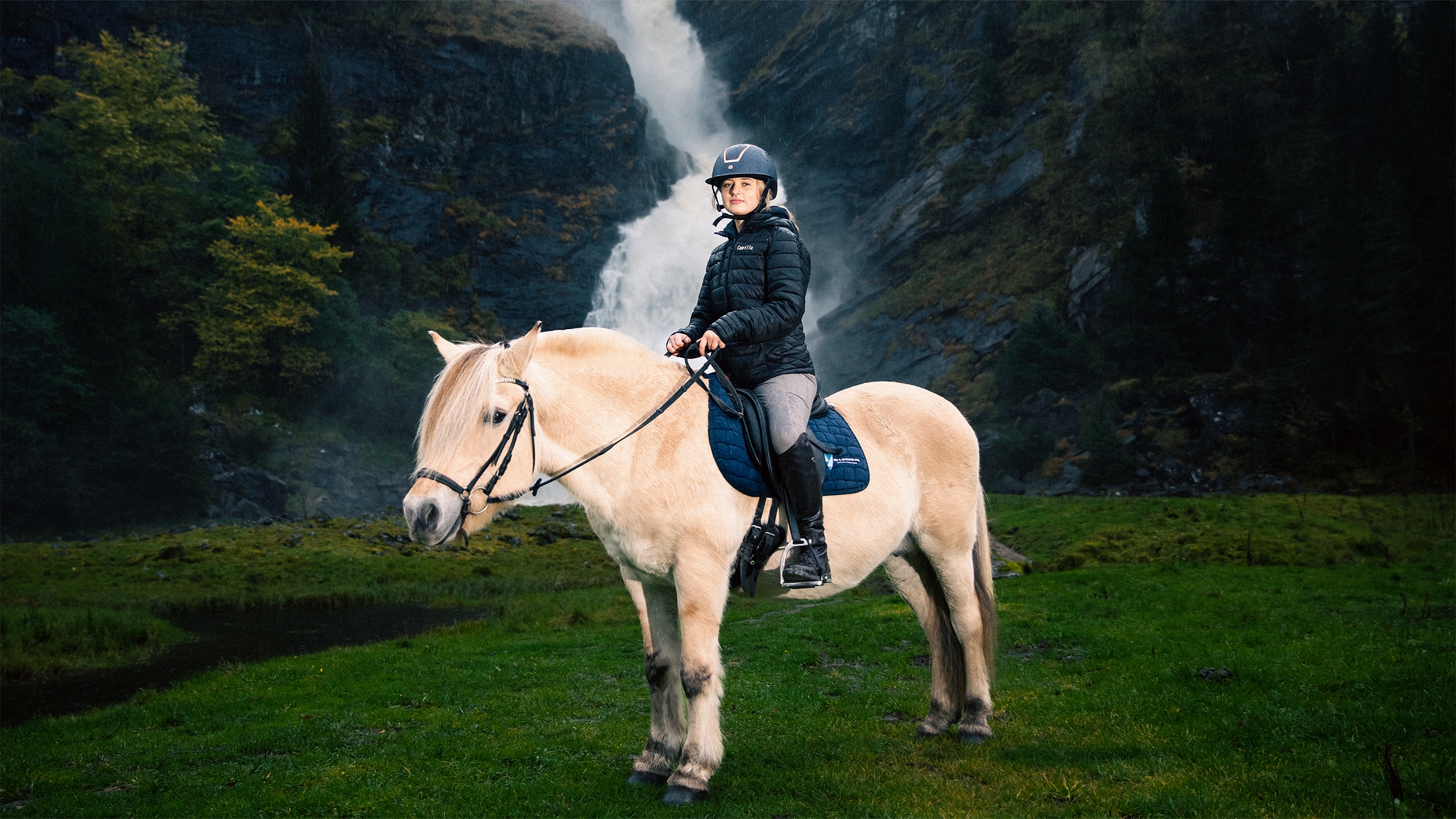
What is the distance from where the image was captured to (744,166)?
18.7 ft

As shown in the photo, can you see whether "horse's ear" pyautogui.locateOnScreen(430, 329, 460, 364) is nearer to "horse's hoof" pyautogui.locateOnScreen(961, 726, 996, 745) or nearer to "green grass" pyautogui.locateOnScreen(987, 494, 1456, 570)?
"horse's hoof" pyautogui.locateOnScreen(961, 726, 996, 745)

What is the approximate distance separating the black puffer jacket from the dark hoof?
283cm

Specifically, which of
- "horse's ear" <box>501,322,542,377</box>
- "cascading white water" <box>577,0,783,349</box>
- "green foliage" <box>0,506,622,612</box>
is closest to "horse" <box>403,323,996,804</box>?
"horse's ear" <box>501,322,542,377</box>

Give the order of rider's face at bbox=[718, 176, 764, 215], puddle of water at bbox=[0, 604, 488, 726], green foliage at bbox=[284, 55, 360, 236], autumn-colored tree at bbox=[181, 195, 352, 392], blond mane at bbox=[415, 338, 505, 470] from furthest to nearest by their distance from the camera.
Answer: green foliage at bbox=[284, 55, 360, 236]
autumn-colored tree at bbox=[181, 195, 352, 392]
puddle of water at bbox=[0, 604, 488, 726]
rider's face at bbox=[718, 176, 764, 215]
blond mane at bbox=[415, 338, 505, 470]

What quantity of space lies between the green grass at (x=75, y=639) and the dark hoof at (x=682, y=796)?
48.8 ft

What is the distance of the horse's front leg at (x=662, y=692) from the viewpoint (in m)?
5.82

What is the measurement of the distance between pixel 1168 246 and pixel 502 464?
47.2 meters

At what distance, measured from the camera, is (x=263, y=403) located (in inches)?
1875

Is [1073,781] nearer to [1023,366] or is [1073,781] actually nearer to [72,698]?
[72,698]

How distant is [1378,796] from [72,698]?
54.6 feet

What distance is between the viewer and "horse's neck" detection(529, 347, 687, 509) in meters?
5.20

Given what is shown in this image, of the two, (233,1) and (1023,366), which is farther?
(233,1)

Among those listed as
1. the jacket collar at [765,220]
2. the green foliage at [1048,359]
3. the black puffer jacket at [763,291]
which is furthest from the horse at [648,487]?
the green foliage at [1048,359]

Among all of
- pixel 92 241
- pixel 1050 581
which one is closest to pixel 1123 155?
pixel 1050 581
